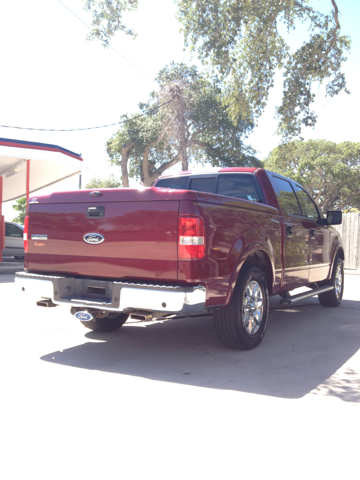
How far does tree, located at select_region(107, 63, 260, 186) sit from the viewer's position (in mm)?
27609

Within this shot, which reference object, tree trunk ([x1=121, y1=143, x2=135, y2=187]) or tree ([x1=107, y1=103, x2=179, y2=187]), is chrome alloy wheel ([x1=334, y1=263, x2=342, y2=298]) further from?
tree trunk ([x1=121, y1=143, x2=135, y2=187])

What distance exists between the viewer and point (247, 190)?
6.34 meters

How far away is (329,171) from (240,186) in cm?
4174

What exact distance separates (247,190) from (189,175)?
92cm

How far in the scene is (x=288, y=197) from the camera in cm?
690

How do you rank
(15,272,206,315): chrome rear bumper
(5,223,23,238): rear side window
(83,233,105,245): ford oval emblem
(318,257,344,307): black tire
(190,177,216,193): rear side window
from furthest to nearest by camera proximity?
(5,223,23,238): rear side window, (318,257,344,307): black tire, (190,177,216,193): rear side window, (83,233,105,245): ford oval emblem, (15,272,206,315): chrome rear bumper

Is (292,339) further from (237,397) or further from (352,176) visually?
(352,176)

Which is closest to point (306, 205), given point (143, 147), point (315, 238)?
point (315, 238)

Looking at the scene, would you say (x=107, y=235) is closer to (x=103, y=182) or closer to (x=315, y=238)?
(x=315, y=238)

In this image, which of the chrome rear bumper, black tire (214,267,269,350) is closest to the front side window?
black tire (214,267,269,350)

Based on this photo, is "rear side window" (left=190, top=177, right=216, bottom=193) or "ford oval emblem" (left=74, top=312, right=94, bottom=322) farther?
"rear side window" (left=190, top=177, right=216, bottom=193)

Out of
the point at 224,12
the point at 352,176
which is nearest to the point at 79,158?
the point at 224,12

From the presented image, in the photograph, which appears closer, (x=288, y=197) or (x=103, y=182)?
(x=288, y=197)

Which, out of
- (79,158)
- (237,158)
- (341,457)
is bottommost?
(341,457)
